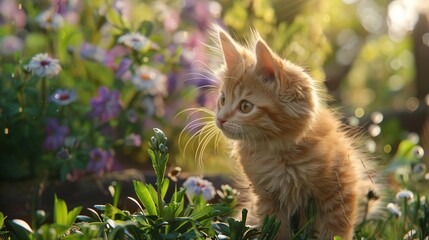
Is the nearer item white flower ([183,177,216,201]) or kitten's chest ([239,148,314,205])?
kitten's chest ([239,148,314,205])

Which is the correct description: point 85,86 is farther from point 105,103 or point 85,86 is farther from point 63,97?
point 63,97

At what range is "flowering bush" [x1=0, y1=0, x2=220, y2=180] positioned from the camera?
3305 mm

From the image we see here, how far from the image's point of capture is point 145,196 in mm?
2211

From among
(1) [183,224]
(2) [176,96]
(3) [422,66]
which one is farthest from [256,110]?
(3) [422,66]

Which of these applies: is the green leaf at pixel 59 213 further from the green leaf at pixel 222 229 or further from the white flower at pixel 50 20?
the white flower at pixel 50 20

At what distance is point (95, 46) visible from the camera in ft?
12.6

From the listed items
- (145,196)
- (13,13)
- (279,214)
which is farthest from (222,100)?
(13,13)

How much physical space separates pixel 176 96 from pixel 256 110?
2000 mm

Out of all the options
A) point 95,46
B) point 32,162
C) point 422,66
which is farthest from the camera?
point 422,66

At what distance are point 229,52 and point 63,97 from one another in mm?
1031

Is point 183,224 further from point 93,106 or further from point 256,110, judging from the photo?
point 93,106

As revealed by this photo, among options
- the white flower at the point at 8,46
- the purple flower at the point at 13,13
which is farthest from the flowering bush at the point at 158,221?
the purple flower at the point at 13,13

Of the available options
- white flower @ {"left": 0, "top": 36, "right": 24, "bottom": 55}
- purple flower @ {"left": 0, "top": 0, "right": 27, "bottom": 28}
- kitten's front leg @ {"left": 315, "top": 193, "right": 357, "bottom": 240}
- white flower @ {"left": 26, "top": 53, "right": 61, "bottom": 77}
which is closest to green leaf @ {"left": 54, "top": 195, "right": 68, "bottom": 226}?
kitten's front leg @ {"left": 315, "top": 193, "right": 357, "bottom": 240}

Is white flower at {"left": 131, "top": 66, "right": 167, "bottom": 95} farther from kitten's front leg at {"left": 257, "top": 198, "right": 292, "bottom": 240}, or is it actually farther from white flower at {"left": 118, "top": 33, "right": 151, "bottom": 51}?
kitten's front leg at {"left": 257, "top": 198, "right": 292, "bottom": 240}
